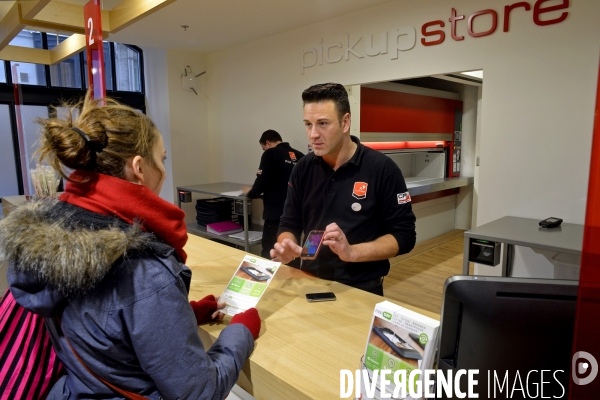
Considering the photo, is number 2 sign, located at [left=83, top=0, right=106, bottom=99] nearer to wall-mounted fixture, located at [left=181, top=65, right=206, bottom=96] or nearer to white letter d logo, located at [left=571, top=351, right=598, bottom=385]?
white letter d logo, located at [left=571, top=351, right=598, bottom=385]

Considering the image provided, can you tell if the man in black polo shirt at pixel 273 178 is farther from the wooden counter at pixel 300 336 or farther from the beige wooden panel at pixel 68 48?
the wooden counter at pixel 300 336

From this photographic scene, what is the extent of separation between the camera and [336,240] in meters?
1.46

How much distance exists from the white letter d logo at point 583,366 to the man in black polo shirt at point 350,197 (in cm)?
115

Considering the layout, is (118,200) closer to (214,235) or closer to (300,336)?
(300,336)

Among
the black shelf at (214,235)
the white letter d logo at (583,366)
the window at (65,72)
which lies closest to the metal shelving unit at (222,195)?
the black shelf at (214,235)

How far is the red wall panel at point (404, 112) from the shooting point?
14.6ft

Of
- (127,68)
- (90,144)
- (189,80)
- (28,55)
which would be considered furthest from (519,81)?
(127,68)

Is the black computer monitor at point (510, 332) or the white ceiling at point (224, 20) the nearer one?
the black computer monitor at point (510, 332)

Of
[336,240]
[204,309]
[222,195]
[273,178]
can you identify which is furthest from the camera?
[222,195]

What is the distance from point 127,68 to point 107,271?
5.52m

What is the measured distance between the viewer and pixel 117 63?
17.8 ft

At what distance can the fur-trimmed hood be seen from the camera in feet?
2.46

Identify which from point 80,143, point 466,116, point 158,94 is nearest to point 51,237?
point 80,143

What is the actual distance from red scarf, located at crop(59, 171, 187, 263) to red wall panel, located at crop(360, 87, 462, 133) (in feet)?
12.2
